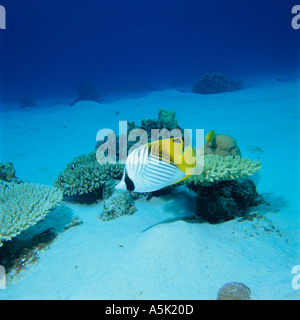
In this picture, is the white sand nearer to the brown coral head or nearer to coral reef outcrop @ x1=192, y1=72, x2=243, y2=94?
the brown coral head

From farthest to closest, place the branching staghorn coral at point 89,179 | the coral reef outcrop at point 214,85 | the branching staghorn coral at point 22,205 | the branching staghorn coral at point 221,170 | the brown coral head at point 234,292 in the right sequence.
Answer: the coral reef outcrop at point 214,85, the branching staghorn coral at point 89,179, the branching staghorn coral at point 221,170, the branching staghorn coral at point 22,205, the brown coral head at point 234,292

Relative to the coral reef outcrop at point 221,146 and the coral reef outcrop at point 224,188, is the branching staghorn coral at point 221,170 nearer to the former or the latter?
the coral reef outcrop at point 224,188

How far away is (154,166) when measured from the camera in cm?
175

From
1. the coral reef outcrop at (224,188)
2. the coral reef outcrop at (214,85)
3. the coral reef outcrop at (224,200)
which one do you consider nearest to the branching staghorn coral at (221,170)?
the coral reef outcrop at (224,188)

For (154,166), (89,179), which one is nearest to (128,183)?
(154,166)

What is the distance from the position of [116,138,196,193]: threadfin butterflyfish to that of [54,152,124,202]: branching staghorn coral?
299 cm

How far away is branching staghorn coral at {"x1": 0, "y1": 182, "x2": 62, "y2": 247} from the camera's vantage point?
299 cm

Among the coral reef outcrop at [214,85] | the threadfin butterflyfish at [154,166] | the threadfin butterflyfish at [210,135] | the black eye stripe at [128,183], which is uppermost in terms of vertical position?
the coral reef outcrop at [214,85]

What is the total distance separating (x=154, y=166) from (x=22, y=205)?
270 centimetres

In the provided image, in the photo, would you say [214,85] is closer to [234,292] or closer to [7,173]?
[7,173]

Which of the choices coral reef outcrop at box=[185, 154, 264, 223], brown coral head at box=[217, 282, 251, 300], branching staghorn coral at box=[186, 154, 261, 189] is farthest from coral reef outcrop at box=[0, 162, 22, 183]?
brown coral head at box=[217, 282, 251, 300]

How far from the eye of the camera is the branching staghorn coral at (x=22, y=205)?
299 cm

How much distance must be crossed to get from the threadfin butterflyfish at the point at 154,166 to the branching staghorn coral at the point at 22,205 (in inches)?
87.4
